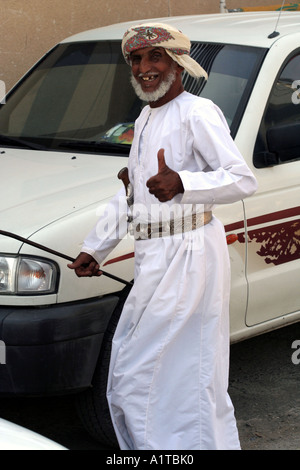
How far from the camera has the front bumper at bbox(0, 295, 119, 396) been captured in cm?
364

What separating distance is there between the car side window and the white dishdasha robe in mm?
1034

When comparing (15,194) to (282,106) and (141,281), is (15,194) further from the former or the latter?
(282,106)

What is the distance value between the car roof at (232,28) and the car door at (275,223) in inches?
9.9

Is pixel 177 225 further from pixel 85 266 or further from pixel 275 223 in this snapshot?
pixel 275 223

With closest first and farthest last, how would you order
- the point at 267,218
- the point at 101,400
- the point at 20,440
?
the point at 20,440 < the point at 101,400 < the point at 267,218

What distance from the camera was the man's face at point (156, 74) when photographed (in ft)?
11.2

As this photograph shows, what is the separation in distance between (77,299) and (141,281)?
44 cm

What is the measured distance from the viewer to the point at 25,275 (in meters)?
3.71

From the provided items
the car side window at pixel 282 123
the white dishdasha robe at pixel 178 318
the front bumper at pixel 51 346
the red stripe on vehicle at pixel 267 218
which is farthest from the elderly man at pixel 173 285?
the car side window at pixel 282 123

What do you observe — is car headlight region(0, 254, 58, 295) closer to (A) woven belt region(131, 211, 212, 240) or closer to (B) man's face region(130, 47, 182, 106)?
(A) woven belt region(131, 211, 212, 240)

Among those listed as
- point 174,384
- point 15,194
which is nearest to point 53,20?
point 15,194

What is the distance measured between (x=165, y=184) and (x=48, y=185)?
113 centimetres

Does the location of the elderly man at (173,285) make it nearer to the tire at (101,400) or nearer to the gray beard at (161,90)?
the gray beard at (161,90)

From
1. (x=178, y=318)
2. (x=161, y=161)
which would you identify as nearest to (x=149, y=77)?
(x=161, y=161)
